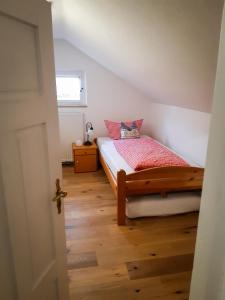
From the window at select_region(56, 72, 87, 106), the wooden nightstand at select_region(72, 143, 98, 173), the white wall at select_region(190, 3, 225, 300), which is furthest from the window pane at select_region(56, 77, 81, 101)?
the white wall at select_region(190, 3, 225, 300)

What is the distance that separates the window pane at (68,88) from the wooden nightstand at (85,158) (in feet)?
3.08

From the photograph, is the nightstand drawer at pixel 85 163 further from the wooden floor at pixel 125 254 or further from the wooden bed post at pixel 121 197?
the wooden bed post at pixel 121 197

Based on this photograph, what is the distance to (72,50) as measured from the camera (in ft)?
13.1

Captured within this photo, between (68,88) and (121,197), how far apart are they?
2583 mm

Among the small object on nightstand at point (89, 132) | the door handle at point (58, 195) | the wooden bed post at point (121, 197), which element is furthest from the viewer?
the small object on nightstand at point (89, 132)

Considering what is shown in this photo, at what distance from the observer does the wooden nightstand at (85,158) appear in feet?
13.0

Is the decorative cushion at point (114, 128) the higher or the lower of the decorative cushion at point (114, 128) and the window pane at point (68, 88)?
the lower

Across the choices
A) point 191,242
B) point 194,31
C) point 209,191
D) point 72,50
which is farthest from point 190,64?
point 72,50

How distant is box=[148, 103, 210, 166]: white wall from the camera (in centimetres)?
300

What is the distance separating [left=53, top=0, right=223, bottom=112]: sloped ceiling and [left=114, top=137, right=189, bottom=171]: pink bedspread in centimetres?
78

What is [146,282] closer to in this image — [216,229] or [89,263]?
[89,263]

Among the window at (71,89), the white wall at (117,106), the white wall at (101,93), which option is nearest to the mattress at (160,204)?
the white wall at (117,106)

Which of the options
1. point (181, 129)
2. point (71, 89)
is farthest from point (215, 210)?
point (71, 89)

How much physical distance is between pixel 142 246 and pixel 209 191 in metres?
1.52
